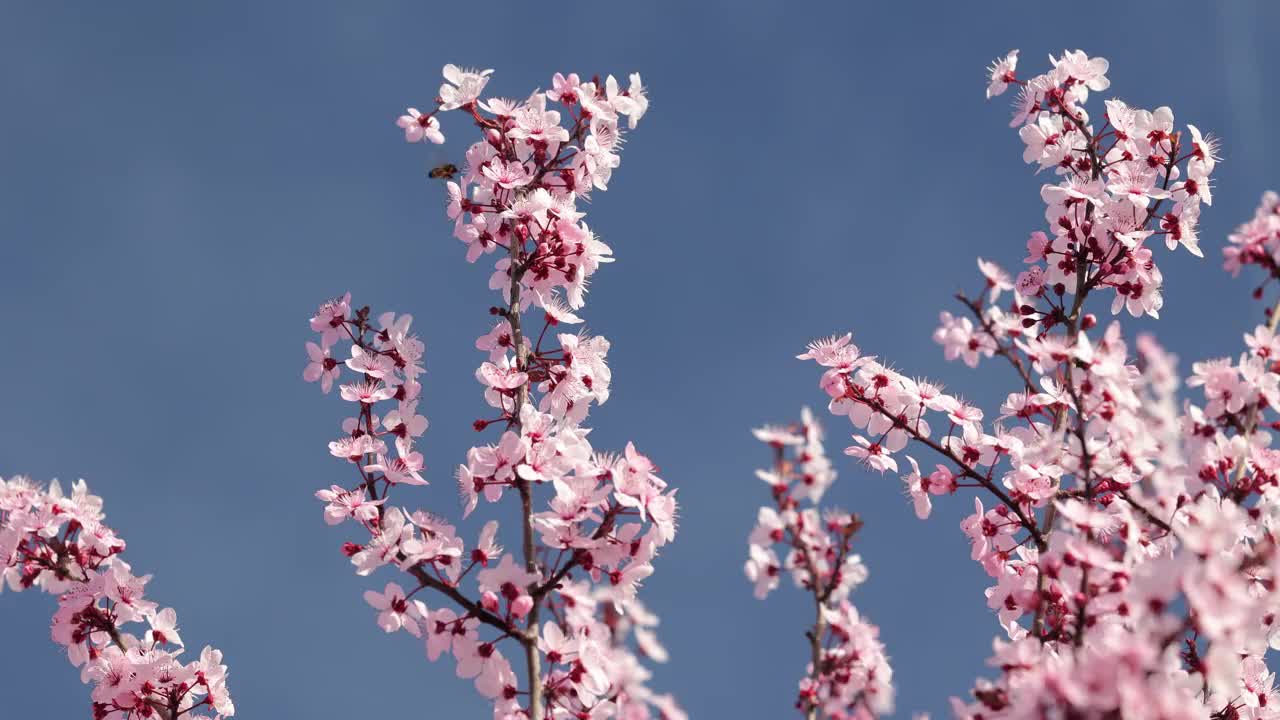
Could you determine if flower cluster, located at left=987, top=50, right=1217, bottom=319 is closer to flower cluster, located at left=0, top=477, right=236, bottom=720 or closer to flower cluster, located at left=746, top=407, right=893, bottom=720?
flower cluster, located at left=746, top=407, right=893, bottom=720

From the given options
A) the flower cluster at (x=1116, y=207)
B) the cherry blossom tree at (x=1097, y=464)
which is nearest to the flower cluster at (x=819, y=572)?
the cherry blossom tree at (x=1097, y=464)

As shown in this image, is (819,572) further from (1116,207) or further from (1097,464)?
(1116,207)

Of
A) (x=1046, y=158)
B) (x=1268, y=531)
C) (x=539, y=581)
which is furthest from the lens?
(x=1046, y=158)

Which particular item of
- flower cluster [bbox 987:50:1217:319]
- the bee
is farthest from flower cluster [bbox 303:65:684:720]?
flower cluster [bbox 987:50:1217:319]

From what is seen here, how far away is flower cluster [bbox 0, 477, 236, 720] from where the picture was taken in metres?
6.99

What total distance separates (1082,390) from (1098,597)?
1036mm

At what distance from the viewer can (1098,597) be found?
4.93m

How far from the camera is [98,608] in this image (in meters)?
7.14

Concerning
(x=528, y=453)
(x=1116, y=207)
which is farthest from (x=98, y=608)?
(x=1116, y=207)

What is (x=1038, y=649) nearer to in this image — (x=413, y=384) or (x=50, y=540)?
(x=413, y=384)

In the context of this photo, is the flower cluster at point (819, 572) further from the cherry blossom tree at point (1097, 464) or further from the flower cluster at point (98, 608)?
the flower cluster at point (98, 608)

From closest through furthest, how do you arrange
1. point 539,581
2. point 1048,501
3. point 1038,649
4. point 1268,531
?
point 1038,649, point 539,581, point 1268,531, point 1048,501

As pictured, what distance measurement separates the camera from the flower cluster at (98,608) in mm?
6992

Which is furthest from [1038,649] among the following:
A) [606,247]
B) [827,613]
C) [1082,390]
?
[606,247]
